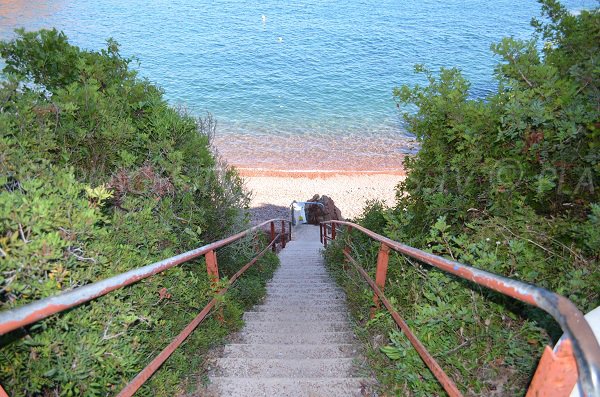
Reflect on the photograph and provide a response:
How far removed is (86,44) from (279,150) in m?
24.1

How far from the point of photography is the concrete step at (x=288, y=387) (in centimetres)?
303

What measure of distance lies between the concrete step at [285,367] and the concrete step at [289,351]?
14 centimetres

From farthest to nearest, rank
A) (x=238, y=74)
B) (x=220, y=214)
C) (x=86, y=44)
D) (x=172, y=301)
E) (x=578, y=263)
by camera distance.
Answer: (x=86, y=44)
(x=238, y=74)
(x=220, y=214)
(x=172, y=301)
(x=578, y=263)

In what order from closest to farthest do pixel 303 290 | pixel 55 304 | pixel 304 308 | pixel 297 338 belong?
pixel 55 304 < pixel 297 338 < pixel 304 308 < pixel 303 290

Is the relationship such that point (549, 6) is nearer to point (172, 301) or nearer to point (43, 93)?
point (172, 301)

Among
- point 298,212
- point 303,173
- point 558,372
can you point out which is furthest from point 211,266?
point 303,173

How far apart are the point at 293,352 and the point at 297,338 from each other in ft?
1.30

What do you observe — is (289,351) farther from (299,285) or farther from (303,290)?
(299,285)

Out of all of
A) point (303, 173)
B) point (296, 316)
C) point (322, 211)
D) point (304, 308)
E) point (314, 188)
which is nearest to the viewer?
point (296, 316)

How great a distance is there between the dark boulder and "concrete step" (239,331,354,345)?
11227 millimetres

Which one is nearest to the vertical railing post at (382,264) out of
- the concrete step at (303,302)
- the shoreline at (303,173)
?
the concrete step at (303,302)

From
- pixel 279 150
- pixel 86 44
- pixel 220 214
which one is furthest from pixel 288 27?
pixel 220 214

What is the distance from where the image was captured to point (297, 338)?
4152mm

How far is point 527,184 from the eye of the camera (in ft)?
11.4
